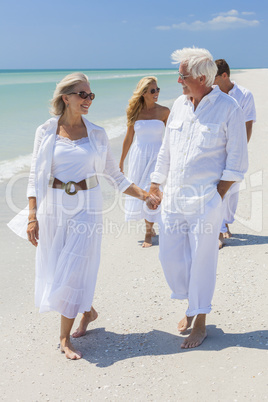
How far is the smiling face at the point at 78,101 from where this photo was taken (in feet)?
14.4

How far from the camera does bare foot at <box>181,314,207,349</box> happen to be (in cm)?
444

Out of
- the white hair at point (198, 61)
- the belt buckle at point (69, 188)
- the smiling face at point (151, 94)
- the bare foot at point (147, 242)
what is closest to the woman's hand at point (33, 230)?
the belt buckle at point (69, 188)

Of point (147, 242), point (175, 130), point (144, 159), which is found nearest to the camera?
point (175, 130)

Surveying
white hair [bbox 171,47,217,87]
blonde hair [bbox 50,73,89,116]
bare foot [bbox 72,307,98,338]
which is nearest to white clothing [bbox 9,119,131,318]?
blonde hair [bbox 50,73,89,116]

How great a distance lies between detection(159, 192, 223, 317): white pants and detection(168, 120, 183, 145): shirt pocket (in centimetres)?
60

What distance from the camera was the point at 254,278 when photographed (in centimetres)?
579

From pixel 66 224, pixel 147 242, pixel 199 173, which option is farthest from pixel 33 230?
pixel 147 242

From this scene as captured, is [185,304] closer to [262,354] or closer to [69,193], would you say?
[262,354]

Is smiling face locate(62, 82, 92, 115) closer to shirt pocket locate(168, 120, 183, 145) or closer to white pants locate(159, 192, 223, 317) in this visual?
shirt pocket locate(168, 120, 183, 145)

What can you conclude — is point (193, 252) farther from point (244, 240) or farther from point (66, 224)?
point (244, 240)

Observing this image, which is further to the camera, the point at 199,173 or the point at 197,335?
the point at 197,335

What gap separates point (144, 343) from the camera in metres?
4.63

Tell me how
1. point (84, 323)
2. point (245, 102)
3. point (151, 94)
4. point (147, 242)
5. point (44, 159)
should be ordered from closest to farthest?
point (44, 159)
point (84, 323)
point (245, 102)
point (147, 242)
point (151, 94)

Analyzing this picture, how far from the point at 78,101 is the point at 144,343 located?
2097 millimetres
